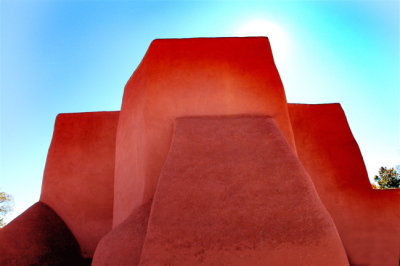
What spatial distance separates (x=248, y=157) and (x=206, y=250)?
44.9 inches

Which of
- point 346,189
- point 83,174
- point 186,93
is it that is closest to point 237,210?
point 186,93

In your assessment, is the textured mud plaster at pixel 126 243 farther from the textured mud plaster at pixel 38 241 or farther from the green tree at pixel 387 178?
the green tree at pixel 387 178

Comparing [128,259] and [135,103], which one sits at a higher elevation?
[135,103]

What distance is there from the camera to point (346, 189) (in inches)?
246

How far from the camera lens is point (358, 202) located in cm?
610

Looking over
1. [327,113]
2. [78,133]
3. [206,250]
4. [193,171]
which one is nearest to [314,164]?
[327,113]

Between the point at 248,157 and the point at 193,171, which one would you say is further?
the point at 248,157

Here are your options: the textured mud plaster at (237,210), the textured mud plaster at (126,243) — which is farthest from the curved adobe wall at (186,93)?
the textured mud plaster at (237,210)

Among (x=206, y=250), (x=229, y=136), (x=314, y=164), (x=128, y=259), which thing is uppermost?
(x=229, y=136)

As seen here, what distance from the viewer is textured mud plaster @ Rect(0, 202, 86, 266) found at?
5547 millimetres

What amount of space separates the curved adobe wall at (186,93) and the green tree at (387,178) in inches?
821

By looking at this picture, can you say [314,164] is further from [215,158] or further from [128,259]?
[128,259]

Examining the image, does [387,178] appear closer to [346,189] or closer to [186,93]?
[346,189]

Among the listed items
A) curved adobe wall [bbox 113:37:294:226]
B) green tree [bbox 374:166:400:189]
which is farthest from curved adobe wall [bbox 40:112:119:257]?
green tree [bbox 374:166:400:189]
